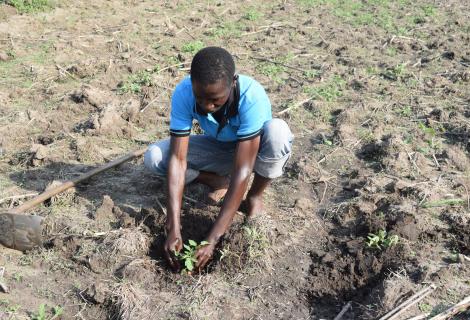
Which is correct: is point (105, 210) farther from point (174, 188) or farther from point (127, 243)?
point (174, 188)

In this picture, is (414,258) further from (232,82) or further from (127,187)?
(127,187)

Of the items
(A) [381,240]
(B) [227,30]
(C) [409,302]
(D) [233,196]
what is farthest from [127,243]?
(B) [227,30]

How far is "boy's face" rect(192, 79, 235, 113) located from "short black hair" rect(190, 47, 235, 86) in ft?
0.09

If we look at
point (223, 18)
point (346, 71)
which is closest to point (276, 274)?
point (346, 71)

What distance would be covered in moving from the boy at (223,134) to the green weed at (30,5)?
497 cm

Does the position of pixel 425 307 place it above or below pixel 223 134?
below

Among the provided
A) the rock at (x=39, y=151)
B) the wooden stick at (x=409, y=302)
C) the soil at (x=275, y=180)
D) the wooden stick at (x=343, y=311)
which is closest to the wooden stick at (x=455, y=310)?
the soil at (x=275, y=180)

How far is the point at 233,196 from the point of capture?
364cm

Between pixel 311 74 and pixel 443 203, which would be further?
pixel 311 74

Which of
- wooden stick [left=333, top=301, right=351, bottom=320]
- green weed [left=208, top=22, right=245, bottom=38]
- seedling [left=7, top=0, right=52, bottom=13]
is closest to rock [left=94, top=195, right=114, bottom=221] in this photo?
wooden stick [left=333, top=301, right=351, bottom=320]

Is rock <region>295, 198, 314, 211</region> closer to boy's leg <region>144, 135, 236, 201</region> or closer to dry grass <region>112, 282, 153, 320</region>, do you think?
boy's leg <region>144, 135, 236, 201</region>

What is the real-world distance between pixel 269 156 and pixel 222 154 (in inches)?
18.8

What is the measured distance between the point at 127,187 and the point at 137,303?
1.38m

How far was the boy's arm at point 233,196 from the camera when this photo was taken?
3629mm
